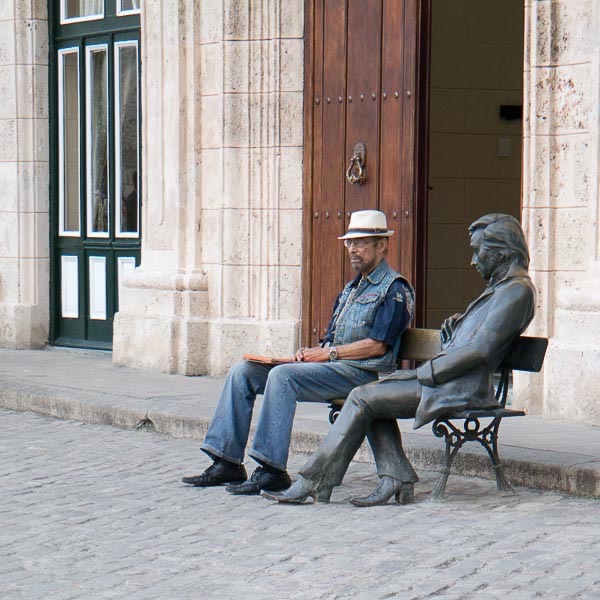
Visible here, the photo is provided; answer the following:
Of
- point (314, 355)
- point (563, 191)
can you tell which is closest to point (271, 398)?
point (314, 355)

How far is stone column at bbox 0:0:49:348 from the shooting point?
12773 mm

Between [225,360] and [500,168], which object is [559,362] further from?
[500,168]

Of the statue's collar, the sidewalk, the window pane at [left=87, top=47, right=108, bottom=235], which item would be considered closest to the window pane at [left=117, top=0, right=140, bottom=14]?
the window pane at [left=87, top=47, right=108, bottom=235]

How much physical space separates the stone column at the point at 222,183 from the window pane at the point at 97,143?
4.64 feet

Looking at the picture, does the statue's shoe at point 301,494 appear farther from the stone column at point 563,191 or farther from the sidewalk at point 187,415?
the stone column at point 563,191

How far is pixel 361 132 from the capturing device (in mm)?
10039

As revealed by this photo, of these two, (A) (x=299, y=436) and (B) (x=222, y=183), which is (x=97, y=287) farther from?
(A) (x=299, y=436)

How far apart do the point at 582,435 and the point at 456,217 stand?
5.20m

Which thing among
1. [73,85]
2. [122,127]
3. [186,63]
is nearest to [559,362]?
[186,63]

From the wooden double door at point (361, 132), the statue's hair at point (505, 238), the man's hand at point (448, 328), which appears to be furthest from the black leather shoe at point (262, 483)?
the wooden double door at point (361, 132)

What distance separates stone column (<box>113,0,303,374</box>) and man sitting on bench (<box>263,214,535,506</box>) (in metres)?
4.10

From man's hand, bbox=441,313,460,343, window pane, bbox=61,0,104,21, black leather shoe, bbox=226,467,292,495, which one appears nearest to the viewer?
man's hand, bbox=441,313,460,343

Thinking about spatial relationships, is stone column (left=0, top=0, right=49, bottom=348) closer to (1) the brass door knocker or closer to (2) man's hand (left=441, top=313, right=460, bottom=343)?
(1) the brass door knocker

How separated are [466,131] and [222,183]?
9.54ft
